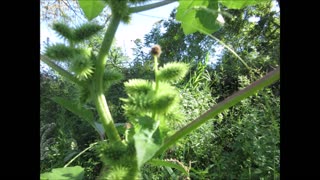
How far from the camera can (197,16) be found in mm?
1000

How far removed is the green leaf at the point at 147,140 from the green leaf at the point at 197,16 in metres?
0.35

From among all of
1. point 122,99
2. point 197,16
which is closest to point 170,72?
point 122,99

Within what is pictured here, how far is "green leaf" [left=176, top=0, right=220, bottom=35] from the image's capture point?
3.10 feet

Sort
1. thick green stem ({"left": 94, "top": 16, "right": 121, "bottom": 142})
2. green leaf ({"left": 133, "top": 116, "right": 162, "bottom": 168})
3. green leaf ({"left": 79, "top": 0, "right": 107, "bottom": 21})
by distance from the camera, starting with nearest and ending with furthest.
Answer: green leaf ({"left": 133, "top": 116, "right": 162, "bottom": 168}) → thick green stem ({"left": 94, "top": 16, "right": 121, "bottom": 142}) → green leaf ({"left": 79, "top": 0, "right": 107, "bottom": 21})

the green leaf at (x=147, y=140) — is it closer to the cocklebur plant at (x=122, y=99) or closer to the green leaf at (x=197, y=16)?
the cocklebur plant at (x=122, y=99)

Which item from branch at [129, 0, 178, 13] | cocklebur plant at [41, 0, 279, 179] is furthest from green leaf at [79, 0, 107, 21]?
branch at [129, 0, 178, 13]

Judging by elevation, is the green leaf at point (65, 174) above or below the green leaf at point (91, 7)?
below

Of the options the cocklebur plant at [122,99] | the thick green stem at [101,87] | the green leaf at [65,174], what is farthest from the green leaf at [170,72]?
the green leaf at [65,174]

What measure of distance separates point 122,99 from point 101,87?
0.05 metres

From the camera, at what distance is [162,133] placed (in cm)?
75

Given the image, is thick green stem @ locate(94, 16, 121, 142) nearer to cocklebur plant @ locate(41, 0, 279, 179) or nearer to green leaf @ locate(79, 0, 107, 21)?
cocklebur plant @ locate(41, 0, 279, 179)

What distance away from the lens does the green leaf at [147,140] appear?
0.62 meters

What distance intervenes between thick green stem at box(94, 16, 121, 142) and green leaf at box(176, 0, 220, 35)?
0.26 meters
